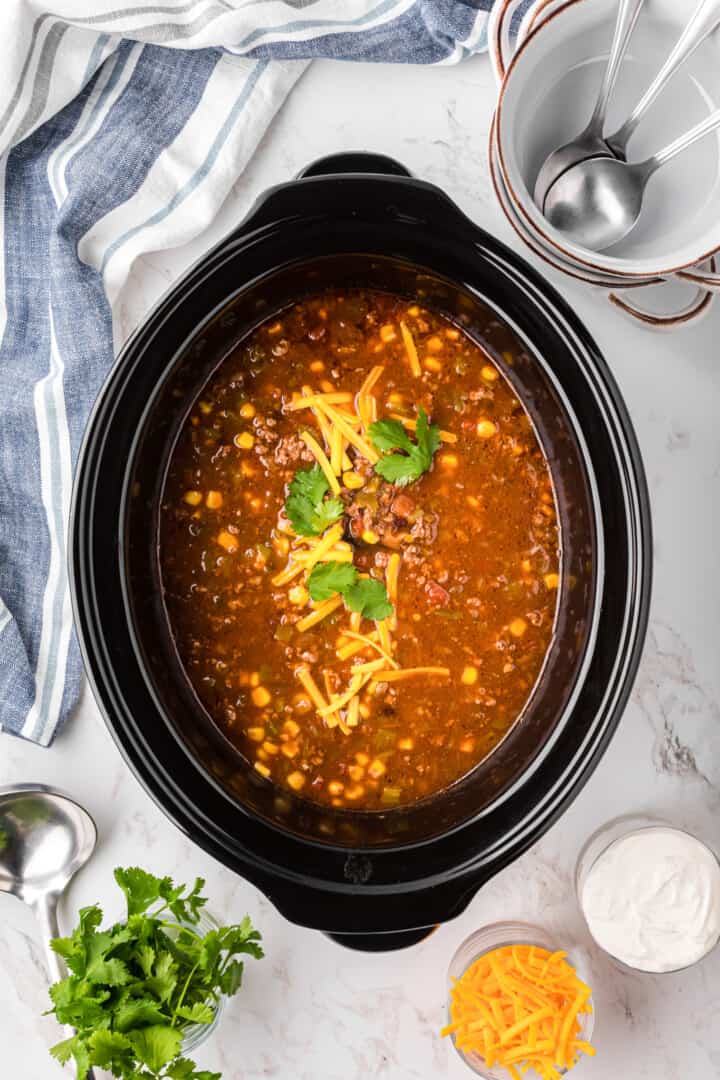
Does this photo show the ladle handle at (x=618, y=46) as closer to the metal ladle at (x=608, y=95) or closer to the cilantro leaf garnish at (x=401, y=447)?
the metal ladle at (x=608, y=95)

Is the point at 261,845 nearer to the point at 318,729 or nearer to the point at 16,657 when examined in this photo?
the point at 318,729

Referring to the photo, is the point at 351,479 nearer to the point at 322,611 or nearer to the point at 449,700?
the point at 322,611

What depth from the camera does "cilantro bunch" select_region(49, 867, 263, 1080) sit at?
2135 millimetres

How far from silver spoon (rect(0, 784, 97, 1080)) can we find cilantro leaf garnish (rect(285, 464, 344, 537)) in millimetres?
825

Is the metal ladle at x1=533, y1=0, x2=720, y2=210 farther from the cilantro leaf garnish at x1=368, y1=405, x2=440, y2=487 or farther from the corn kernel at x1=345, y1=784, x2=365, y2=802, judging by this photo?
the corn kernel at x1=345, y1=784, x2=365, y2=802

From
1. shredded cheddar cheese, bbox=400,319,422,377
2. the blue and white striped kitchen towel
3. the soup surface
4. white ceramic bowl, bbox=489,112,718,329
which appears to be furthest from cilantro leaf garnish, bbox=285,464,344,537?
white ceramic bowl, bbox=489,112,718,329

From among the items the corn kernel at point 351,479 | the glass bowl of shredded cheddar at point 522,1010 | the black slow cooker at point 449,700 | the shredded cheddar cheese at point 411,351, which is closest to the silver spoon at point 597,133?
the black slow cooker at point 449,700

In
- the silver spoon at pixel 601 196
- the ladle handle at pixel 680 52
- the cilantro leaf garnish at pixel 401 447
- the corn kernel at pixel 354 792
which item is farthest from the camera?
the corn kernel at pixel 354 792

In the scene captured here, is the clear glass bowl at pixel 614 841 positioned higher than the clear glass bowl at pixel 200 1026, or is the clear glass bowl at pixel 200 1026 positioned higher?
the clear glass bowl at pixel 614 841

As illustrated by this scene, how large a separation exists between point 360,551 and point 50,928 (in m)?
1.11

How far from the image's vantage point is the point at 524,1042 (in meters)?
2.29

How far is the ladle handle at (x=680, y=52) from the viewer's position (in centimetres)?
190

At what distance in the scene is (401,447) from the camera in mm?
2225

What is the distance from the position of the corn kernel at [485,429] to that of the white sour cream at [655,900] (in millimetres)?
907
